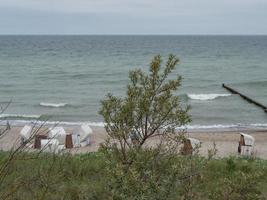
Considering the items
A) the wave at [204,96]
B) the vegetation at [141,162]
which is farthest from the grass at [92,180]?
the wave at [204,96]

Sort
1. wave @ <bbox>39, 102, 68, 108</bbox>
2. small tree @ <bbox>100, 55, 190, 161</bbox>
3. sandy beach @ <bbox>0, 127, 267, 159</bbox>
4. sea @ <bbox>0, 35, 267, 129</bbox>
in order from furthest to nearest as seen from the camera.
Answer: wave @ <bbox>39, 102, 68, 108</bbox> → sea @ <bbox>0, 35, 267, 129</bbox> → sandy beach @ <bbox>0, 127, 267, 159</bbox> → small tree @ <bbox>100, 55, 190, 161</bbox>

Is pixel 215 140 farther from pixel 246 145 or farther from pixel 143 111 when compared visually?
pixel 143 111

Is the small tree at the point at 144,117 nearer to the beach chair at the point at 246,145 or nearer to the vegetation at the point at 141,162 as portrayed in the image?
the vegetation at the point at 141,162

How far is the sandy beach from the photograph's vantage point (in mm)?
18797

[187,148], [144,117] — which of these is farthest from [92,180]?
[144,117]

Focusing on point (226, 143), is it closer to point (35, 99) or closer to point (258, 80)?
point (35, 99)

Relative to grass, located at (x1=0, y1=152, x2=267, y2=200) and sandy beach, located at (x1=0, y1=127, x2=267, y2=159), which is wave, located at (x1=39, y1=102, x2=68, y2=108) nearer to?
sandy beach, located at (x1=0, y1=127, x2=267, y2=159)

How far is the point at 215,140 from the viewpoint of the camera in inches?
870

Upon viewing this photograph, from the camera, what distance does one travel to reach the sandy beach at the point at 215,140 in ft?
61.7

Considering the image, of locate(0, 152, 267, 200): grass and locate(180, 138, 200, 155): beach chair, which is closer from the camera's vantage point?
locate(0, 152, 267, 200): grass

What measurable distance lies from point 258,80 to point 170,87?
145 feet

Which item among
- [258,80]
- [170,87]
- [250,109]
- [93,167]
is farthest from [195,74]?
[170,87]

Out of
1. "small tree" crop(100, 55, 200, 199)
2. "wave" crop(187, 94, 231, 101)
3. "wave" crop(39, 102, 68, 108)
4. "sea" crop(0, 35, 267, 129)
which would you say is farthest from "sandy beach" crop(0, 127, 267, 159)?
"wave" crop(187, 94, 231, 101)

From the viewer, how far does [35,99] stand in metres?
37.2
